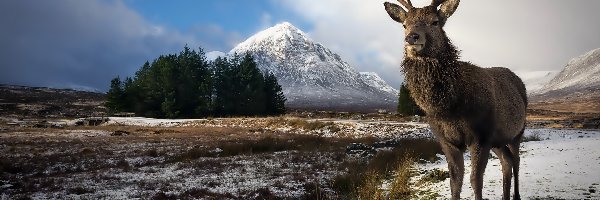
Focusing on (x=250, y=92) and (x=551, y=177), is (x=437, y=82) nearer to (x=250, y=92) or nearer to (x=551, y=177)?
(x=551, y=177)

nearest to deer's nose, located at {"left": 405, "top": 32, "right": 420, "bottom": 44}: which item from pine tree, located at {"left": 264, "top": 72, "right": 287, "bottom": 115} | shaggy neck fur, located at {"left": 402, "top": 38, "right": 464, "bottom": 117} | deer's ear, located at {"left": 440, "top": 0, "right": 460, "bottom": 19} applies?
shaggy neck fur, located at {"left": 402, "top": 38, "right": 464, "bottom": 117}

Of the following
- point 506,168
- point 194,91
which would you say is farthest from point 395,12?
point 194,91

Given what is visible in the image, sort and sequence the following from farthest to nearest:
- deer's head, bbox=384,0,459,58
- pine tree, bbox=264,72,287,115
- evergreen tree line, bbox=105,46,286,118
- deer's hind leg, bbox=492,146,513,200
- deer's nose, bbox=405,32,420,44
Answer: pine tree, bbox=264,72,287,115 < evergreen tree line, bbox=105,46,286,118 < deer's hind leg, bbox=492,146,513,200 < deer's head, bbox=384,0,459,58 < deer's nose, bbox=405,32,420,44

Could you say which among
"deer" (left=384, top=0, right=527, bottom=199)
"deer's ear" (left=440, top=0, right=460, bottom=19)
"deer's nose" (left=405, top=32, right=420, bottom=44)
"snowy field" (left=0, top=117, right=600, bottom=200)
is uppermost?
"deer's ear" (left=440, top=0, right=460, bottom=19)

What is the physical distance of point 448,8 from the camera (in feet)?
18.1

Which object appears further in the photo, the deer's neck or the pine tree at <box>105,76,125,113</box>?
the pine tree at <box>105,76,125,113</box>

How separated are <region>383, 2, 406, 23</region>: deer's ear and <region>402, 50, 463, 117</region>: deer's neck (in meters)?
0.72

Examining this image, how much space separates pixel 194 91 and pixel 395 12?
2323 inches

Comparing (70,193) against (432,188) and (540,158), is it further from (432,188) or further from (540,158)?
(540,158)

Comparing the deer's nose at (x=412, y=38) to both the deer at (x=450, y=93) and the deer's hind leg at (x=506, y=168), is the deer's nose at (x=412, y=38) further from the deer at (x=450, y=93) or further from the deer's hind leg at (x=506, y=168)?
the deer's hind leg at (x=506, y=168)

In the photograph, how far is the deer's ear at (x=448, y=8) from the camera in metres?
5.46

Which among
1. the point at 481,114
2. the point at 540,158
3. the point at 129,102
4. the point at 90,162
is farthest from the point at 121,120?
the point at 481,114

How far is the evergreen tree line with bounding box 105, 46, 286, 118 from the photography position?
6094 centimetres

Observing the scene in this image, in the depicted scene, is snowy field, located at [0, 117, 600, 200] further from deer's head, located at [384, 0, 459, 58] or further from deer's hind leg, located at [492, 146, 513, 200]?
deer's head, located at [384, 0, 459, 58]
